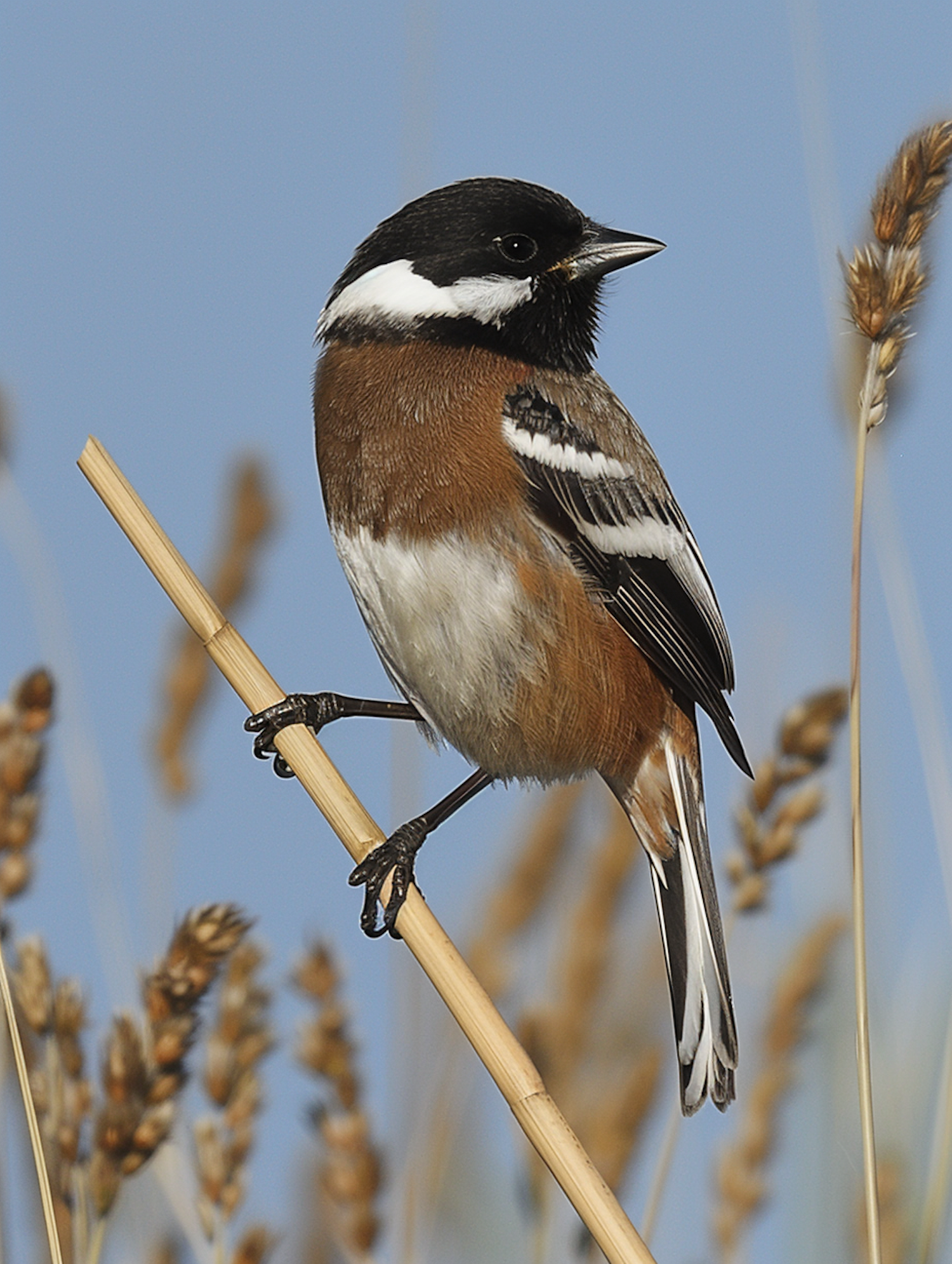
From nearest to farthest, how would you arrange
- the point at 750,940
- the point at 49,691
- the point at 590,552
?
the point at 49,691
the point at 590,552
the point at 750,940

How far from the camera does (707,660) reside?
3.20m

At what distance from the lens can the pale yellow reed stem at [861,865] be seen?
1.93 meters

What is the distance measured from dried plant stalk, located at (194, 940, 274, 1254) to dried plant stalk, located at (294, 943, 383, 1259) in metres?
0.10

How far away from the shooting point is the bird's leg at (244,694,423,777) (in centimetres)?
284

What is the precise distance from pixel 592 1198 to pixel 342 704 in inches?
60.0

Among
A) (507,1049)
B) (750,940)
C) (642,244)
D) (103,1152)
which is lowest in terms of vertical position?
(750,940)

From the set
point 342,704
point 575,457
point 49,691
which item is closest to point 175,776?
point 342,704

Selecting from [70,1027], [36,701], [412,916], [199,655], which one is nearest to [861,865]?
[412,916]

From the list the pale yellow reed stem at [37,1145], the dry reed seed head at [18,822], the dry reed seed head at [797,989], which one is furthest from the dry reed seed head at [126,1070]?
the dry reed seed head at [797,989]

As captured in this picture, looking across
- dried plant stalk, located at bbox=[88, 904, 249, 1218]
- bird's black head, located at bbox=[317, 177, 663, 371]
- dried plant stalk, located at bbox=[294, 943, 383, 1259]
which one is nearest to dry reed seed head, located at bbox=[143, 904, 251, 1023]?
dried plant stalk, located at bbox=[88, 904, 249, 1218]

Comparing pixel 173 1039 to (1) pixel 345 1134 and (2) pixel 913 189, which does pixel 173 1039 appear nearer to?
(1) pixel 345 1134

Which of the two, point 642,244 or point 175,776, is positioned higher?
point 642,244

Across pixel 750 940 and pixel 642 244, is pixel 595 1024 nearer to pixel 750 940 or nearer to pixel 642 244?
pixel 750 940

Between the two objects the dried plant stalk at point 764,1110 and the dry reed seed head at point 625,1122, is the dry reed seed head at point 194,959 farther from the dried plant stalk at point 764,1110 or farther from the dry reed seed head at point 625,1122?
the dried plant stalk at point 764,1110
